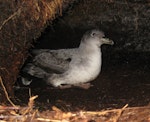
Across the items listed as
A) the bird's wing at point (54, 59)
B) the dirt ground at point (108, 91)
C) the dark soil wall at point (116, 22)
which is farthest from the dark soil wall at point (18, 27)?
the dark soil wall at point (116, 22)

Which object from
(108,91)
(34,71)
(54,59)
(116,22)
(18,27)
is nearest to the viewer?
(18,27)

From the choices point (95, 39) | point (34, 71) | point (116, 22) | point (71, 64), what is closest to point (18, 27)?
point (71, 64)

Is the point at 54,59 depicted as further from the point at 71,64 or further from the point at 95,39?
the point at 95,39

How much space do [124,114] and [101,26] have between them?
5794mm

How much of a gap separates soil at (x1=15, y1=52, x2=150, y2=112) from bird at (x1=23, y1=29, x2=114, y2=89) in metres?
0.20

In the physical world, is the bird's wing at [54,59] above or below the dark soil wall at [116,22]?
below

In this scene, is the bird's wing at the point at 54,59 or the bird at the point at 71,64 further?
the bird's wing at the point at 54,59

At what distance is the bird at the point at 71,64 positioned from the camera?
32.4ft

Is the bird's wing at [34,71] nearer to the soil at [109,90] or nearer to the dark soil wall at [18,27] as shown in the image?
the soil at [109,90]

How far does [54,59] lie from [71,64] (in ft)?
1.42

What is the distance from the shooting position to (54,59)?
1023cm

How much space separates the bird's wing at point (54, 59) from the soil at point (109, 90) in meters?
0.41

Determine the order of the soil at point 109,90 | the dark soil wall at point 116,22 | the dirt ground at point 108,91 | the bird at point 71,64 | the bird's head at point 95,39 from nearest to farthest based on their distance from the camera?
the dirt ground at point 108,91 < the soil at point 109,90 < the bird at point 71,64 < the bird's head at point 95,39 < the dark soil wall at point 116,22

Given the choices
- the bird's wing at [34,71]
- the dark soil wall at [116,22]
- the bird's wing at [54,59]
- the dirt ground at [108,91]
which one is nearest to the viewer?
the dirt ground at [108,91]
